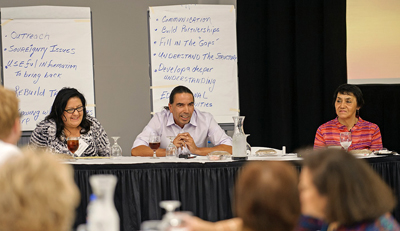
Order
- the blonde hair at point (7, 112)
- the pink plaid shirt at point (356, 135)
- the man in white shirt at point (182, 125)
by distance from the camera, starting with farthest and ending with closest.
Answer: the man in white shirt at point (182, 125) < the pink plaid shirt at point (356, 135) < the blonde hair at point (7, 112)

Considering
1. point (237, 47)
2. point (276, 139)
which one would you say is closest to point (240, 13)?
point (237, 47)

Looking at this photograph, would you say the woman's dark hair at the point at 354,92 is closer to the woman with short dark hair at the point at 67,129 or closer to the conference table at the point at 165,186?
the conference table at the point at 165,186

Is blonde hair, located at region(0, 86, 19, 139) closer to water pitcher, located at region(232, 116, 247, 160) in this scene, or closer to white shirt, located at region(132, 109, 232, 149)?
water pitcher, located at region(232, 116, 247, 160)

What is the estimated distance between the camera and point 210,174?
281cm

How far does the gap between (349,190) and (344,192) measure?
1cm

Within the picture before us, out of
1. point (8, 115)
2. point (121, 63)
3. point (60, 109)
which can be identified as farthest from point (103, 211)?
point (121, 63)

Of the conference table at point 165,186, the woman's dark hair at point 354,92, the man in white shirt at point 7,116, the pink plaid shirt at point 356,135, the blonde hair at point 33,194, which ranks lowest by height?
the conference table at point 165,186

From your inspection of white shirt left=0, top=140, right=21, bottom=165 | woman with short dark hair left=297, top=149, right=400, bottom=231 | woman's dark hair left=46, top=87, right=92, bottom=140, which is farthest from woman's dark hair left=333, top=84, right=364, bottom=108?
white shirt left=0, top=140, right=21, bottom=165

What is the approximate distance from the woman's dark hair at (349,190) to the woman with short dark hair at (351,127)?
235cm

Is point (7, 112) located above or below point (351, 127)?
above

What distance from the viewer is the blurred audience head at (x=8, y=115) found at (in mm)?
1483

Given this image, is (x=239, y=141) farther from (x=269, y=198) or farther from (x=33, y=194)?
(x=33, y=194)

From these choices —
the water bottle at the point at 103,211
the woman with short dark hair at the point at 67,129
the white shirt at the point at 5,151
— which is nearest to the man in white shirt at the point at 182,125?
the woman with short dark hair at the point at 67,129

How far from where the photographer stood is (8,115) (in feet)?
4.90
